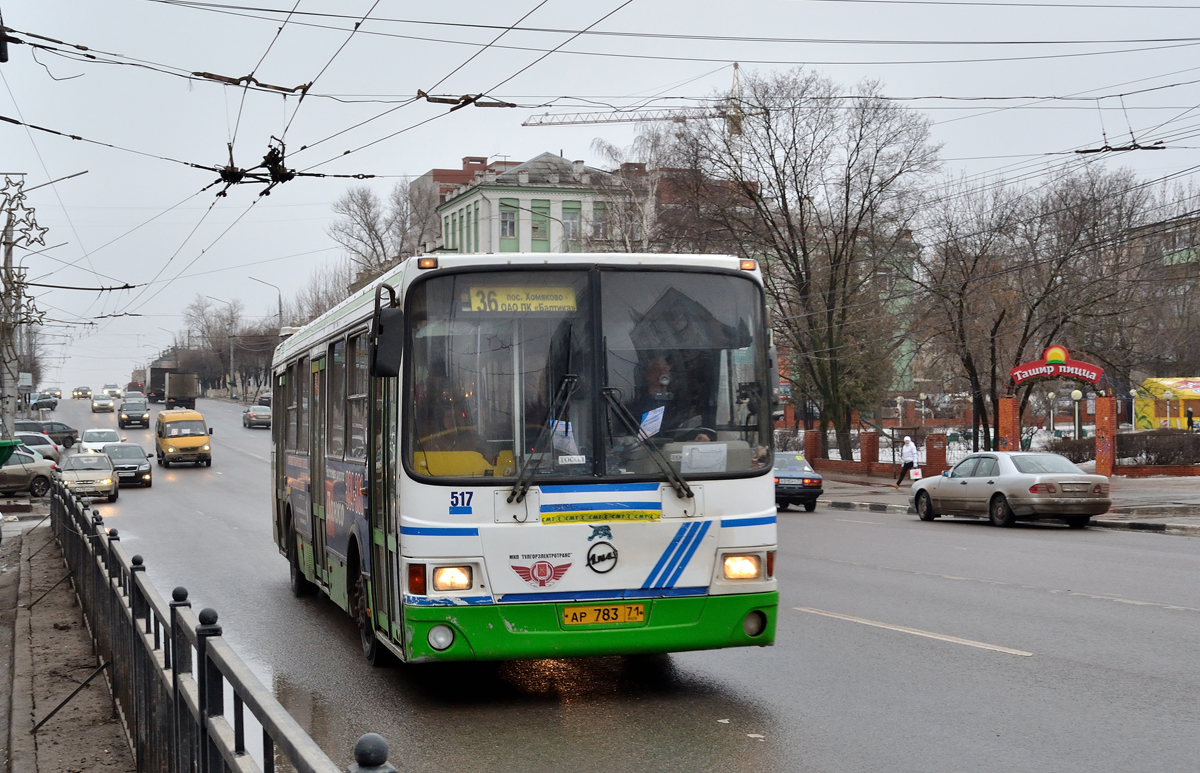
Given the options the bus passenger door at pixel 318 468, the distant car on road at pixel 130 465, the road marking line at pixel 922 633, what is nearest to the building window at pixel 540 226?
the distant car on road at pixel 130 465

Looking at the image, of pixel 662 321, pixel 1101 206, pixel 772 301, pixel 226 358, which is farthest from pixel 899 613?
pixel 226 358

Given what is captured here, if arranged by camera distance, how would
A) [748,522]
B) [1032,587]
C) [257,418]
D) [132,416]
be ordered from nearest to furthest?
[748,522] < [1032,587] < [257,418] < [132,416]

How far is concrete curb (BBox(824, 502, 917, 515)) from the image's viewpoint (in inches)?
1249

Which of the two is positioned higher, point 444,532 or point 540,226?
point 540,226

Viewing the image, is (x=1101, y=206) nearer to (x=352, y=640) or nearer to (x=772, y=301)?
(x=772, y=301)

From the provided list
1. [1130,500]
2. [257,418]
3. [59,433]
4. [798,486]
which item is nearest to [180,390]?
[257,418]

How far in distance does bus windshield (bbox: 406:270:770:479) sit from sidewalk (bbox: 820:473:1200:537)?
16885 millimetres

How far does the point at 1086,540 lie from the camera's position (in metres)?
20.1

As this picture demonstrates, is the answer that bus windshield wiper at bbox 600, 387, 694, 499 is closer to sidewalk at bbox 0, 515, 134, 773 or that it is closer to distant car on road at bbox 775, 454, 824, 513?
sidewalk at bbox 0, 515, 134, 773

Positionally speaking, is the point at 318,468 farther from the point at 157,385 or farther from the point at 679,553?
the point at 157,385

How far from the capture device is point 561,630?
24.7ft

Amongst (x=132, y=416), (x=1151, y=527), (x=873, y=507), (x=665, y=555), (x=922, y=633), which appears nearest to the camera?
(x=665, y=555)

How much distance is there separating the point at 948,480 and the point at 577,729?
19713mm

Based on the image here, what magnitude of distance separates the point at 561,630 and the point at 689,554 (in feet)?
3.00
